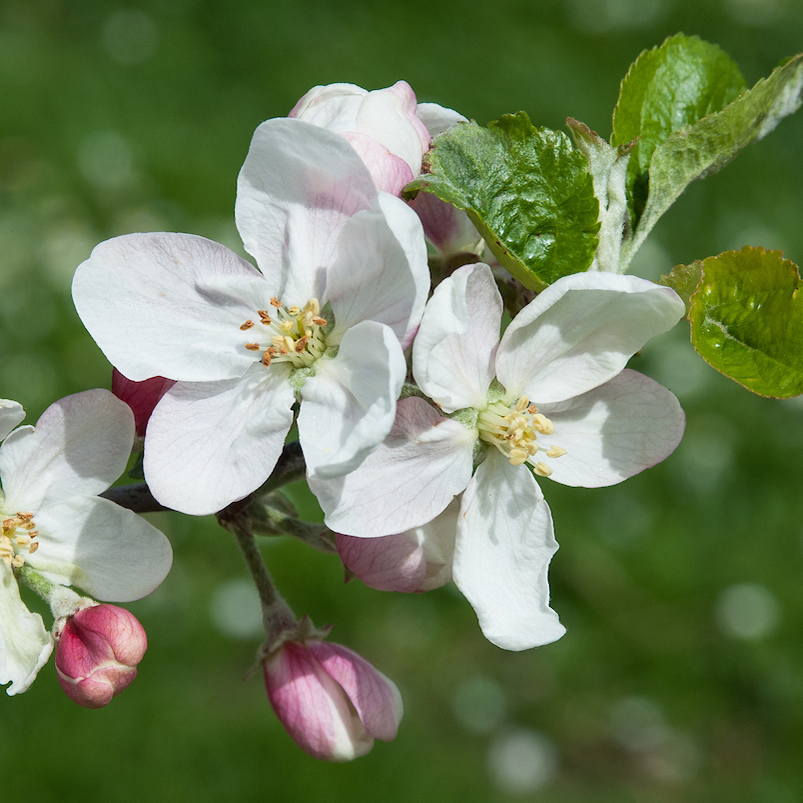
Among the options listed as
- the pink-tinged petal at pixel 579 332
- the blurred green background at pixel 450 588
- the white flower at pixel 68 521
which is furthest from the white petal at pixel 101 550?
the blurred green background at pixel 450 588

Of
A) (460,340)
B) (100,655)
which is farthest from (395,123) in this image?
(100,655)

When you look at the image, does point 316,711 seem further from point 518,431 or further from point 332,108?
point 332,108

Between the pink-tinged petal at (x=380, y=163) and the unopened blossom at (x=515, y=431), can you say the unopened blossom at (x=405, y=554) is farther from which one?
the pink-tinged petal at (x=380, y=163)

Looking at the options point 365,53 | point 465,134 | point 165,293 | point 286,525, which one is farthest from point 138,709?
point 365,53

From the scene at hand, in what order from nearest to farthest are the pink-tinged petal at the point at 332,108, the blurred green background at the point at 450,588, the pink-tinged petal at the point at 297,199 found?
the pink-tinged petal at the point at 297,199, the pink-tinged petal at the point at 332,108, the blurred green background at the point at 450,588

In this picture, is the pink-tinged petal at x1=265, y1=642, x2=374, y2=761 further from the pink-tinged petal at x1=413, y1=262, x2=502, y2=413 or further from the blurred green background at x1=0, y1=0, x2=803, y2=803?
the blurred green background at x1=0, y1=0, x2=803, y2=803

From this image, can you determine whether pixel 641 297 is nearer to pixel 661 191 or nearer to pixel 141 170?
pixel 661 191

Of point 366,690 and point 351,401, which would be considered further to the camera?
point 366,690
